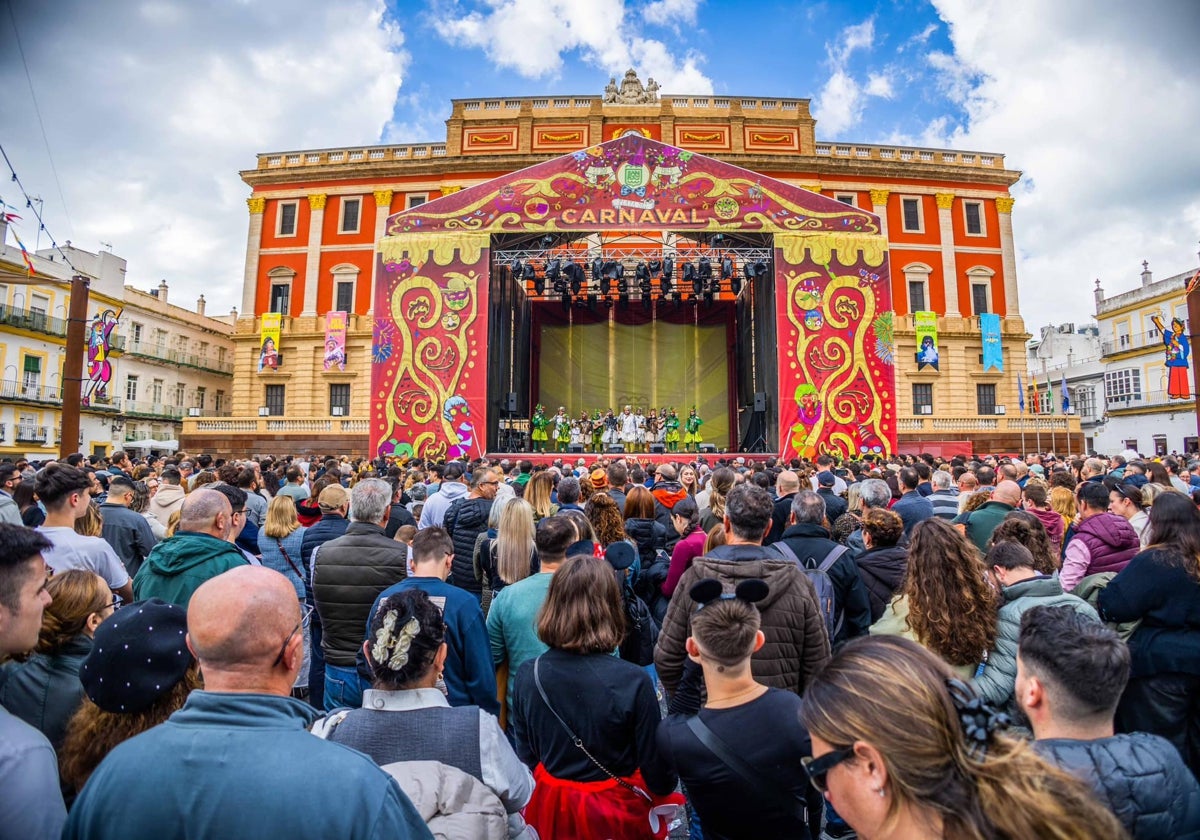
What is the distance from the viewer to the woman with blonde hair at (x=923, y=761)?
1.11 m

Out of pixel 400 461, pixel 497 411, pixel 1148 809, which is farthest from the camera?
pixel 497 411

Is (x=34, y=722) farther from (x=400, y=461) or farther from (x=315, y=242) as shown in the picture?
(x=315, y=242)

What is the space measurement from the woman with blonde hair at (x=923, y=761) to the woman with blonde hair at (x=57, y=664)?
8.00ft

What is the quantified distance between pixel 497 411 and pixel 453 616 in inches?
652

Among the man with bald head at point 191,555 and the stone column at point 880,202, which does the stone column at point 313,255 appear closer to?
the stone column at point 880,202

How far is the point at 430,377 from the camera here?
57.5 ft

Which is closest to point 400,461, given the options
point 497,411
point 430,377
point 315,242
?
point 430,377

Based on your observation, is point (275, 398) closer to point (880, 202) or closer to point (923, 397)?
point (880, 202)

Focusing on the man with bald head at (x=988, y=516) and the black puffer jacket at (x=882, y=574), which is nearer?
the black puffer jacket at (x=882, y=574)

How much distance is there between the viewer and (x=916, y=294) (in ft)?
101

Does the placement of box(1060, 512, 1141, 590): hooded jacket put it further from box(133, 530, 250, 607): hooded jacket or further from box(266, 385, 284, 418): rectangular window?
box(266, 385, 284, 418): rectangular window

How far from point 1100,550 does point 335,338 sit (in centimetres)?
2739

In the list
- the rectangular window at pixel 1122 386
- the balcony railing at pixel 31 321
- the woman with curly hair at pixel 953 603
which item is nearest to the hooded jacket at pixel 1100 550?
the woman with curly hair at pixel 953 603

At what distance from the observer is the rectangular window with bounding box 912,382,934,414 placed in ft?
97.9
